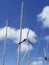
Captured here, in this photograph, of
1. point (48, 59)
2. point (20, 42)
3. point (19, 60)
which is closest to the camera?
point (48, 59)

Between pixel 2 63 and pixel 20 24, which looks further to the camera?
pixel 2 63

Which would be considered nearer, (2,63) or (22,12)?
(22,12)

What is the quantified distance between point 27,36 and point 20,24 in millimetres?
6436

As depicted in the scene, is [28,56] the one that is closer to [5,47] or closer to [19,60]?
[5,47]

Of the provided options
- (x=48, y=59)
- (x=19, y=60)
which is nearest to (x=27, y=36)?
(x=19, y=60)

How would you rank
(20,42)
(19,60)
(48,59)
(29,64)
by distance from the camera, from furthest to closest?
(29,64) → (20,42) → (19,60) → (48,59)

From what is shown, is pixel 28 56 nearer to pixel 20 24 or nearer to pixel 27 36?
pixel 27 36

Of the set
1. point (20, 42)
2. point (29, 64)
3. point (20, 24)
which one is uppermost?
point (20, 24)

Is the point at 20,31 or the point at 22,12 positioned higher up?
the point at 22,12

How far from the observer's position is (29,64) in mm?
66062

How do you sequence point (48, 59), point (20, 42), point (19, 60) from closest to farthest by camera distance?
point (48, 59) → point (19, 60) → point (20, 42)

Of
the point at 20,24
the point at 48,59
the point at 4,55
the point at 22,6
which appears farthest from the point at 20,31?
the point at 48,59

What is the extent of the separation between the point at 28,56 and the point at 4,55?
6.13 meters

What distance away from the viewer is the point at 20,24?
63.0 m
